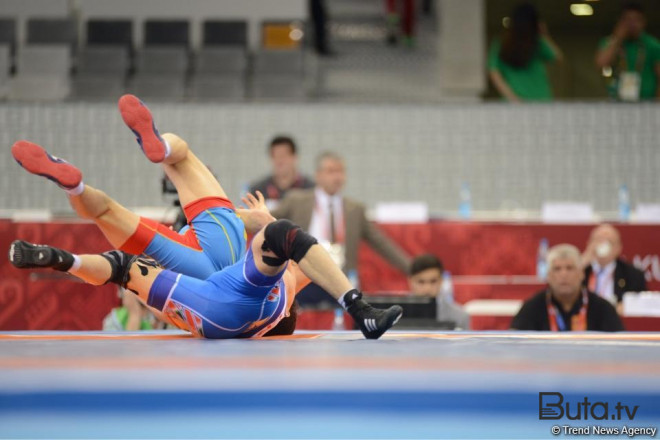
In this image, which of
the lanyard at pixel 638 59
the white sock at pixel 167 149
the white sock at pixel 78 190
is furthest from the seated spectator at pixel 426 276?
the lanyard at pixel 638 59

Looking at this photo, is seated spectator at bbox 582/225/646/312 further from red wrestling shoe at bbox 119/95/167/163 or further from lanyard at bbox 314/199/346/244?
red wrestling shoe at bbox 119/95/167/163

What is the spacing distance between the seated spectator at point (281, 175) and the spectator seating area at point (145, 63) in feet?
6.92

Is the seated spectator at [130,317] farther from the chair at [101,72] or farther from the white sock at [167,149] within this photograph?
the chair at [101,72]

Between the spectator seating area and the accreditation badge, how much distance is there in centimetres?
263

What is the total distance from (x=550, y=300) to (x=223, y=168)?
3.55m

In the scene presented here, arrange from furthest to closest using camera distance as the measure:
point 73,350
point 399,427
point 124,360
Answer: point 73,350 < point 124,360 < point 399,427

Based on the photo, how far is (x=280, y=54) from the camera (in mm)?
8516

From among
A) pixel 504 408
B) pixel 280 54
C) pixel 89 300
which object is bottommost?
pixel 89 300

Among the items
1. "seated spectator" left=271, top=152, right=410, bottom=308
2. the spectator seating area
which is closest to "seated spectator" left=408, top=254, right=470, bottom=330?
"seated spectator" left=271, top=152, right=410, bottom=308

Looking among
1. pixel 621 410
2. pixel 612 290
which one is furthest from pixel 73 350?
pixel 612 290

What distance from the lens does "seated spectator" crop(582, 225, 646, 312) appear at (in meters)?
5.01

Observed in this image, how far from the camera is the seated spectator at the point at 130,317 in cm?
417

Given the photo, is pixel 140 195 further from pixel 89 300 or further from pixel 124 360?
pixel 124 360

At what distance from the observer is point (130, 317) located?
166 inches
